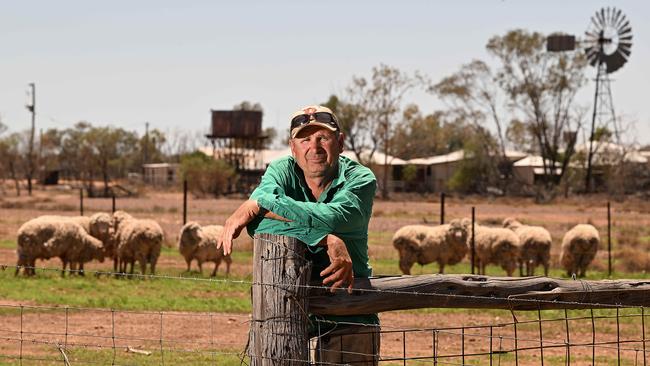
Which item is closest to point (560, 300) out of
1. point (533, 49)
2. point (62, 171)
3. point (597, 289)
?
point (597, 289)

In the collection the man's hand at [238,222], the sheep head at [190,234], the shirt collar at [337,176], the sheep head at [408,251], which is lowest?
the sheep head at [408,251]

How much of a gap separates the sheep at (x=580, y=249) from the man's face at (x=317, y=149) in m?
22.0

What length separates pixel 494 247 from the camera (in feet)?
83.2

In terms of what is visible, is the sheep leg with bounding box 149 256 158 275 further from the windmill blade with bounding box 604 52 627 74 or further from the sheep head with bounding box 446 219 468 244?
the windmill blade with bounding box 604 52 627 74

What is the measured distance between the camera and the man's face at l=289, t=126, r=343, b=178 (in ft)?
17.8

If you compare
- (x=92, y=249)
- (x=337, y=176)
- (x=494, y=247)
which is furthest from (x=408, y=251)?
(x=337, y=176)

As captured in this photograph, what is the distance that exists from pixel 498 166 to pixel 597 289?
2974 inches

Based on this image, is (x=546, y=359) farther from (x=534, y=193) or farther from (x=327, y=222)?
(x=534, y=193)

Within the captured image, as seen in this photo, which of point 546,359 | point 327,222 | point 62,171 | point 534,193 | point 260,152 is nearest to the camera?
point 327,222

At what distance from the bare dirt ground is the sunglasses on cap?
1223 mm

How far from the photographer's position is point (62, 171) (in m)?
110

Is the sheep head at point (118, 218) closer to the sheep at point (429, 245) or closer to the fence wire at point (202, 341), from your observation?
the sheep at point (429, 245)

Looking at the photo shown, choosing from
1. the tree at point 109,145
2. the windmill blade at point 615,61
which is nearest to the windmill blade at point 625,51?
the windmill blade at point 615,61

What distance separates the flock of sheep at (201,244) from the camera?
23.9 metres
